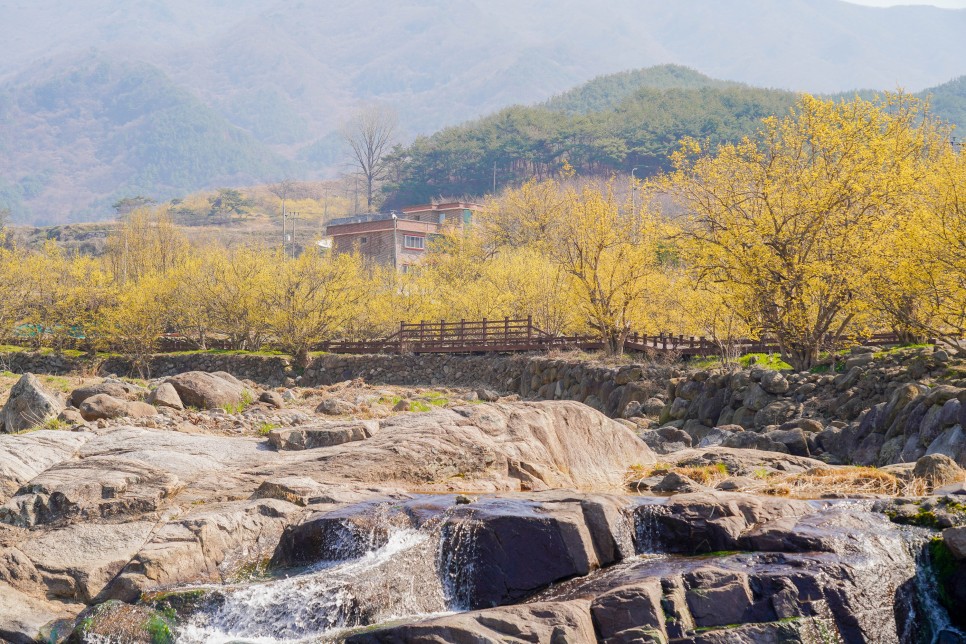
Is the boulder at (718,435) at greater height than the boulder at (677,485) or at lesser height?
lesser

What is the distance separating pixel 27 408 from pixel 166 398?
386 centimetres

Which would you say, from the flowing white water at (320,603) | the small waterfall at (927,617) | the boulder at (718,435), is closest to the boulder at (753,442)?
the boulder at (718,435)

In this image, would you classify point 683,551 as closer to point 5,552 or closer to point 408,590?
point 408,590

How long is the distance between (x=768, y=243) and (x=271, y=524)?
50.6ft

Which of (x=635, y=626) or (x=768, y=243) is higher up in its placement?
(x=768, y=243)

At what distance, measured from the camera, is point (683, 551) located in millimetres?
10828

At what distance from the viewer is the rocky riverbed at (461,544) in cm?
917

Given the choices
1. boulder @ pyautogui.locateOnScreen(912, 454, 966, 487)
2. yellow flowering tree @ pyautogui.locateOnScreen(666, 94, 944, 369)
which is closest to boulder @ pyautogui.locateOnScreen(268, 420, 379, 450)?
boulder @ pyautogui.locateOnScreen(912, 454, 966, 487)

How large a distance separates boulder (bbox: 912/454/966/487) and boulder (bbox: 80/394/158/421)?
1527cm

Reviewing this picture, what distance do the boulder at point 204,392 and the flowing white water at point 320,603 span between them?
47.1 feet

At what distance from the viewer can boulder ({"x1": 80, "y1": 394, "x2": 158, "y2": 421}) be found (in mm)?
20094

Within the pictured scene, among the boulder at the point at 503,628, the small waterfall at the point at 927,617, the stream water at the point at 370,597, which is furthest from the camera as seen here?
the stream water at the point at 370,597

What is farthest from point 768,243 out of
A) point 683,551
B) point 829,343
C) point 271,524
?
point 271,524

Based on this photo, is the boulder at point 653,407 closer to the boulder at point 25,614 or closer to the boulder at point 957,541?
the boulder at point 957,541
